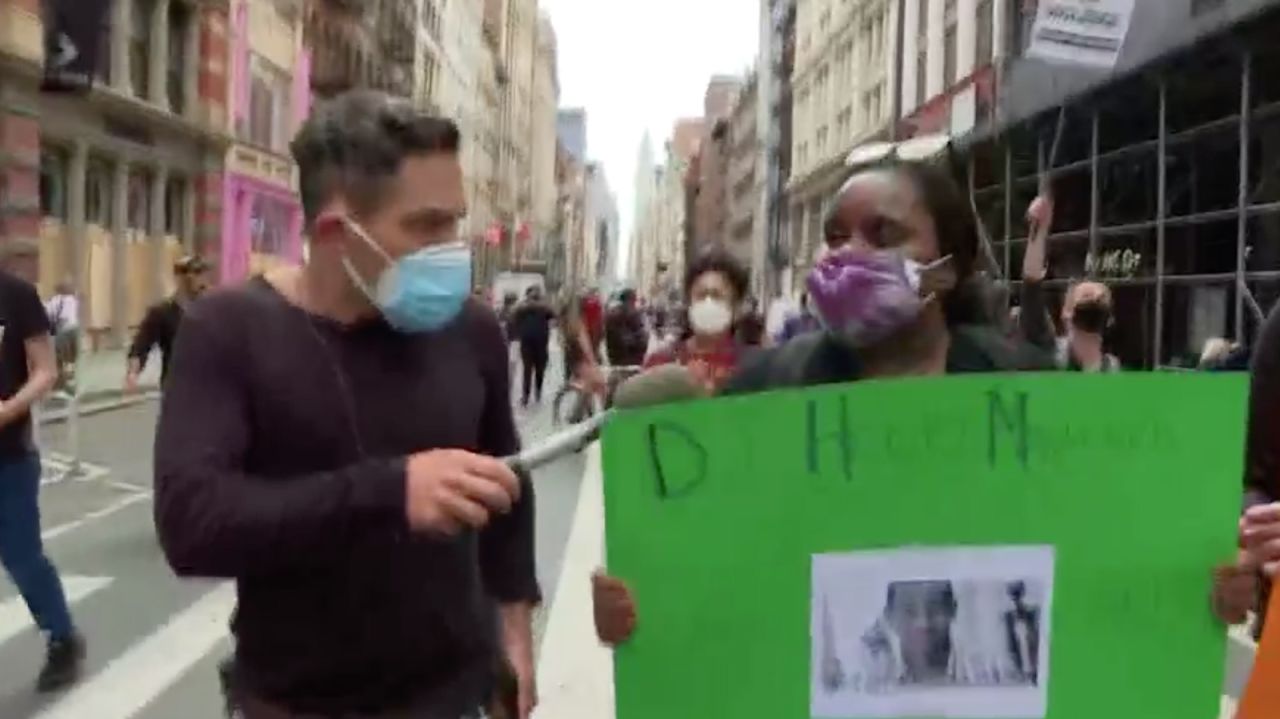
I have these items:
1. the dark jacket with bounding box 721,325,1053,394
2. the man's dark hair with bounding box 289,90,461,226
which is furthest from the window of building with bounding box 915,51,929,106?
the man's dark hair with bounding box 289,90,461,226

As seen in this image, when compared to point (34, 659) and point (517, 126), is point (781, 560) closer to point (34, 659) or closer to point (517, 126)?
point (34, 659)

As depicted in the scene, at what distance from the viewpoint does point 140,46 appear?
32750 mm

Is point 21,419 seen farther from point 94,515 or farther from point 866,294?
point 94,515

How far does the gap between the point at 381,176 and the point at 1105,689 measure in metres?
1.34

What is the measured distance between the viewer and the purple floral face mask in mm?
2998

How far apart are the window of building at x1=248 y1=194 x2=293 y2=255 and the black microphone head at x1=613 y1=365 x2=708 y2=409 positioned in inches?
1507

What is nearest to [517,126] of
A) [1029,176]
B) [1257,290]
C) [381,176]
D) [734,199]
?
[734,199]

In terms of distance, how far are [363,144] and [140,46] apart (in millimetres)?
31719

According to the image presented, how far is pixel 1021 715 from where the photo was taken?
2533 millimetres

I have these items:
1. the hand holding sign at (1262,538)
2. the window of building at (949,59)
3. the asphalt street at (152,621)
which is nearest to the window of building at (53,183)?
the asphalt street at (152,621)

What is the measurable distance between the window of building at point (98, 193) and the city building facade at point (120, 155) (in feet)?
0.12

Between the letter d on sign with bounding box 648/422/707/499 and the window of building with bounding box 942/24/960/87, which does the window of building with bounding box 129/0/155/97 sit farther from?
the letter d on sign with bounding box 648/422/707/499

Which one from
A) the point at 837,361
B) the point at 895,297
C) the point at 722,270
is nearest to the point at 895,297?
the point at 895,297

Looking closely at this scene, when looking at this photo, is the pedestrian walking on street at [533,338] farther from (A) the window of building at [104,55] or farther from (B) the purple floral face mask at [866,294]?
(B) the purple floral face mask at [866,294]
